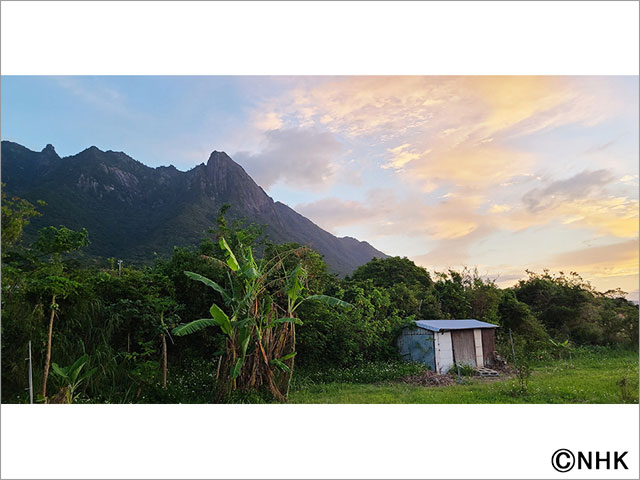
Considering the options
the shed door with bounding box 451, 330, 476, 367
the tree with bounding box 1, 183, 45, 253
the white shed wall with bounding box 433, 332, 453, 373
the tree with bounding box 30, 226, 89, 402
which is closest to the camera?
the tree with bounding box 30, 226, 89, 402

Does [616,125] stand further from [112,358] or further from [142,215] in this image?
[142,215]

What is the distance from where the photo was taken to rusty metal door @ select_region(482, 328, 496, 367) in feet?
27.7

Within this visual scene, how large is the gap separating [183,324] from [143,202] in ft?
27.3

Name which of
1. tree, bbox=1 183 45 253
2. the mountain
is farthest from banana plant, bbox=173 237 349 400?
the mountain

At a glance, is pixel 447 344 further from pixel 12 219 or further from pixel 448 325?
pixel 12 219

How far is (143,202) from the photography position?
13445mm

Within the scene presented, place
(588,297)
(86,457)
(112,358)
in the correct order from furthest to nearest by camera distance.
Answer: (588,297)
(112,358)
(86,457)

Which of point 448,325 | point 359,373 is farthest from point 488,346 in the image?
point 359,373

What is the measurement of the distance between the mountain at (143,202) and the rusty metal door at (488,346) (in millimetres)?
3853

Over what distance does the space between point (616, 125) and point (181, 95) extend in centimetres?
706

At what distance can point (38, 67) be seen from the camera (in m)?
4.48

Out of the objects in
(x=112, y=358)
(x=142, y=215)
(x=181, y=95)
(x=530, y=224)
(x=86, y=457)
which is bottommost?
(x=86, y=457)

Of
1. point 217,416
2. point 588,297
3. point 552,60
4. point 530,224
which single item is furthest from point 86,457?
point 588,297

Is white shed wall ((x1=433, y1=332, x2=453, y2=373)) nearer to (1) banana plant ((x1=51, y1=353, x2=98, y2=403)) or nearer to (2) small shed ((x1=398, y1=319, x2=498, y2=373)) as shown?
(2) small shed ((x1=398, y1=319, x2=498, y2=373))
